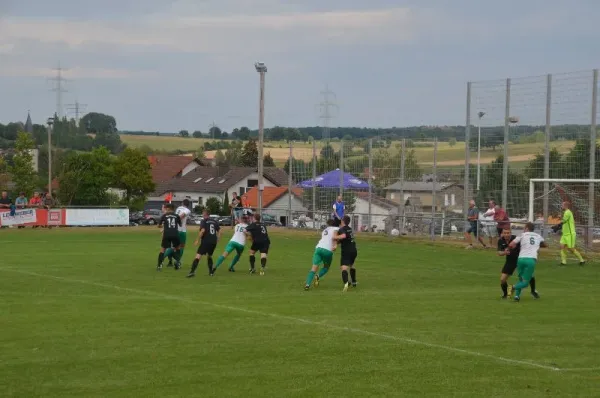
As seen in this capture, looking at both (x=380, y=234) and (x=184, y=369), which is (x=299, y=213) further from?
(x=184, y=369)

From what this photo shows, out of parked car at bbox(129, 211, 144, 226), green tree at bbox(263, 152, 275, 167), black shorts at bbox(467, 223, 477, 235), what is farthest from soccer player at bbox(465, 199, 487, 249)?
green tree at bbox(263, 152, 275, 167)

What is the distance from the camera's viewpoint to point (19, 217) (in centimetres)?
5150

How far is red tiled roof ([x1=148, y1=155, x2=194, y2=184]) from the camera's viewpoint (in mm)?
123950

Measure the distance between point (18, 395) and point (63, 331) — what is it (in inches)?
183

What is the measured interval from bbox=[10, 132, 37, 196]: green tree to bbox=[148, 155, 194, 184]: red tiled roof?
44894 millimetres

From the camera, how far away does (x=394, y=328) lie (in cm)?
1692

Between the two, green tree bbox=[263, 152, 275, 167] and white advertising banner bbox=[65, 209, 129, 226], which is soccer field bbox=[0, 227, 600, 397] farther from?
green tree bbox=[263, 152, 275, 167]

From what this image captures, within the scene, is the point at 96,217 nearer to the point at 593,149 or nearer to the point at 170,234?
the point at 170,234

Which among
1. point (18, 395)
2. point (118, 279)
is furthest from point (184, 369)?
point (118, 279)

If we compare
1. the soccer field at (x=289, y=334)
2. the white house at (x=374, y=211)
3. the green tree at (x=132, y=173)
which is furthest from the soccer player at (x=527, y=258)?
the green tree at (x=132, y=173)

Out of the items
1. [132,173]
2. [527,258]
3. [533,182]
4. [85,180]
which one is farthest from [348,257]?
[132,173]

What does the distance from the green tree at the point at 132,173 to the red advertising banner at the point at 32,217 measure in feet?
130

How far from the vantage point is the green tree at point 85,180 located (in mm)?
78062

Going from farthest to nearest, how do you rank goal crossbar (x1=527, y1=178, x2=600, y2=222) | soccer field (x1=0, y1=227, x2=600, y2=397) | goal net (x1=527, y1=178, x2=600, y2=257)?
goal crossbar (x1=527, y1=178, x2=600, y2=222), goal net (x1=527, y1=178, x2=600, y2=257), soccer field (x1=0, y1=227, x2=600, y2=397)
